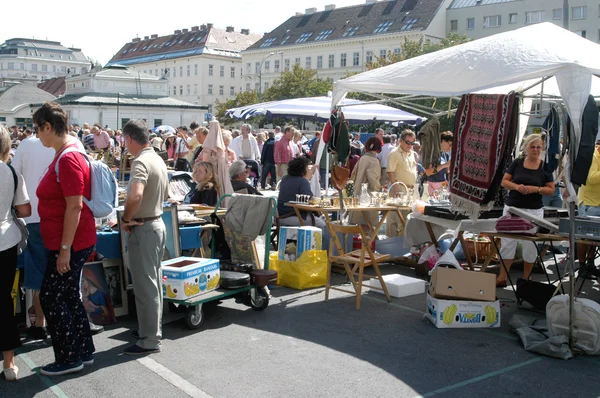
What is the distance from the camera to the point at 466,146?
6512 millimetres

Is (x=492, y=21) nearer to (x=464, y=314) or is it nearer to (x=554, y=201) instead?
(x=554, y=201)

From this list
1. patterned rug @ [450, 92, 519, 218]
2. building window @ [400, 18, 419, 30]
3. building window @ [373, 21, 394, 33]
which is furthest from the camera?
building window @ [373, 21, 394, 33]

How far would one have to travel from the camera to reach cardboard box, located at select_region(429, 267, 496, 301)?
5.59m

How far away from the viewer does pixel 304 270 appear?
272 inches

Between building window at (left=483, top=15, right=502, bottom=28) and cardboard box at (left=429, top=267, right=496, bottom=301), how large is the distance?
6105cm

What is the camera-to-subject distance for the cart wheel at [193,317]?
5355mm

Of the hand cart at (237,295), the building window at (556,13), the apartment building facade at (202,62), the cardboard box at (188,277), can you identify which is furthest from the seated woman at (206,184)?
the apartment building facade at (202,62)

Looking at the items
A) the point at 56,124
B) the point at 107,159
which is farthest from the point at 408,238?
the point at 107,159

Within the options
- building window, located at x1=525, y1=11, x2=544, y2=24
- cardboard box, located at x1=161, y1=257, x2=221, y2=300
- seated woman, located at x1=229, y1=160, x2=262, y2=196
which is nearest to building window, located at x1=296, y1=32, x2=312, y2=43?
building window, located at x1=525, y1=11, x2=544, y2=24

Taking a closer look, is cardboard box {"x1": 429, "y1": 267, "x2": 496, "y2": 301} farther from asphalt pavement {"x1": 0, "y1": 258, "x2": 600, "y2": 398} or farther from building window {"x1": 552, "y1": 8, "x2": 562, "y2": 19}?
building window {"x1": 552, "y1": 8, "x2": 562, "y2": 19}

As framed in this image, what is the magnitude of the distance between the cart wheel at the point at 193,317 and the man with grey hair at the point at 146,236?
53cm

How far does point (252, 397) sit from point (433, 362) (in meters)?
1.46

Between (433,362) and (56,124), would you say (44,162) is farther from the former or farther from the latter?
(433,362)

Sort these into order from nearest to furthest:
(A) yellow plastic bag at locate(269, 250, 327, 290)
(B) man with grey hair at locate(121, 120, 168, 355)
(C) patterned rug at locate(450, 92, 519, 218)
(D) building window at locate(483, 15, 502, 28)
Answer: (B) man with grey hair at locate(121, 120, 168, 355), (C) patterned rug at locate(450, 92, 519, 218), (A) yellow plastic bag at locate(269, 250, 327, 290), (D) building window at locate(483, 15, 502, 28)
